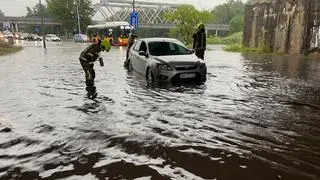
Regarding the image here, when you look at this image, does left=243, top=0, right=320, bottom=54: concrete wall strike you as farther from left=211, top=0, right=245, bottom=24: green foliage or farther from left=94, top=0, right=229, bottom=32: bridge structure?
left=211, top=0, right=245, bottom=24: green foliage

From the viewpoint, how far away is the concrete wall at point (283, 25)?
24.5m

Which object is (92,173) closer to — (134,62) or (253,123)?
(253,123)

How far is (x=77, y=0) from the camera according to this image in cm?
9281

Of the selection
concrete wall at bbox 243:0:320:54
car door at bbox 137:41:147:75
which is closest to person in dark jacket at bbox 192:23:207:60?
car door at bbox 137:41:147:75

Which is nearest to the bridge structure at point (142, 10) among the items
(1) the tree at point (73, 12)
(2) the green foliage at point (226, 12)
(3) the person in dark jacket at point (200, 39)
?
(1) the tree at point (73, 12)

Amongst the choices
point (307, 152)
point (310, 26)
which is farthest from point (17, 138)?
point (310, 26)

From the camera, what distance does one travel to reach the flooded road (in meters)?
4.86

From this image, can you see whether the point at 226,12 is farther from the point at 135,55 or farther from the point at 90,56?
the point at 90,56

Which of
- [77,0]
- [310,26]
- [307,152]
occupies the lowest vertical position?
[307,152]

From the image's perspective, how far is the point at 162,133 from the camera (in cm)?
643

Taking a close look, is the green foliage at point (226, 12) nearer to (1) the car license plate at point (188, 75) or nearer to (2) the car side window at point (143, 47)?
(2) the car side window at point (143, 47)

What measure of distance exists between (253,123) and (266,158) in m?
1.92

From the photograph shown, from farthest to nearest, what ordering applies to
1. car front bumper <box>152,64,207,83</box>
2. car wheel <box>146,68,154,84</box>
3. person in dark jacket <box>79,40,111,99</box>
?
1. car wheel <box>146,68,154,84</box>
2. car front bumper <box>152,64,207,83</box>
3. person in dark jacket <box>79,40,111,99</box>

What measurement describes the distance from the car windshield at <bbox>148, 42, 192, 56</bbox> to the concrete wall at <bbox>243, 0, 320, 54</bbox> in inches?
559
